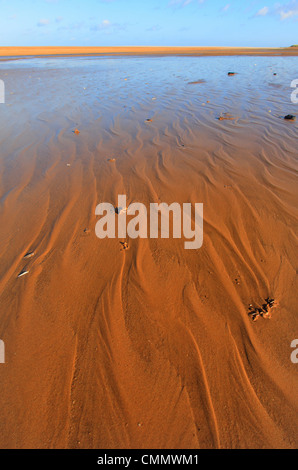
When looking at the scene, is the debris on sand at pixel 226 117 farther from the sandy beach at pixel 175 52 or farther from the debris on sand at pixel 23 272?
the sandy beach at pixel 175 52

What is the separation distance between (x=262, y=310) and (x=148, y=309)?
1091 millimetres

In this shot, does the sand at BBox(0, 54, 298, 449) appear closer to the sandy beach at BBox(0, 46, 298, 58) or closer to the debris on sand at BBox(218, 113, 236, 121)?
the debris on sand at BBox(218, 113, 236, 121)

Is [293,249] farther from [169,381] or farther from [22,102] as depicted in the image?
[22,102]

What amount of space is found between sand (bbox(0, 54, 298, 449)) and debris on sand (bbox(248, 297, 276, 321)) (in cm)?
4

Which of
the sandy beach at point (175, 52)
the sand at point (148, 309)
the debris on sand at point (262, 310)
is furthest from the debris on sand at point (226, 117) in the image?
the sandy beach at point (175, 52)

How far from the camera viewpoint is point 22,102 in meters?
9.38

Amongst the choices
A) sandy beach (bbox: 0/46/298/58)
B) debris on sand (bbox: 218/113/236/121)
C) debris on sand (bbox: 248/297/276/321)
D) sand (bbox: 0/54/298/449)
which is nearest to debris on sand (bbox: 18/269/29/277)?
sand (bbox: 0/54/298/449)

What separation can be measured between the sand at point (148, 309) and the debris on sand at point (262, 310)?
4 cm

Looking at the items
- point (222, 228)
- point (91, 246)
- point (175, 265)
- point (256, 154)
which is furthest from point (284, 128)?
point (91, 246)

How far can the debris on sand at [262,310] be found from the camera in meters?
2.08

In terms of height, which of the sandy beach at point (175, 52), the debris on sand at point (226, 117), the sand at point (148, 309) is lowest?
the sand at point (148, 309)

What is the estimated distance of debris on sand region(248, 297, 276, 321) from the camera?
2076mm

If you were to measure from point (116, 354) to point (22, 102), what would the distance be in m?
11.2

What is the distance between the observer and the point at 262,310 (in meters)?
2.12
